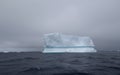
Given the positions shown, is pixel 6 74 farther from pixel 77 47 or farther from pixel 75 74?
pixel 77 47

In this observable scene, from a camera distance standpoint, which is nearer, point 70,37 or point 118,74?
point 118,74

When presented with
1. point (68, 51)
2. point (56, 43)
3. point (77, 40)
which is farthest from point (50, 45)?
point (77, 40)

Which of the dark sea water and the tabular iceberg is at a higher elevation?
the tabular iceberg

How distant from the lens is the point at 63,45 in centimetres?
4278

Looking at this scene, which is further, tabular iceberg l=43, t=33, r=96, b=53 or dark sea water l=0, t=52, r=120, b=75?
tabular iceberg l=43, t=33, r=96, b=53

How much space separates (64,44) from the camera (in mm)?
43531

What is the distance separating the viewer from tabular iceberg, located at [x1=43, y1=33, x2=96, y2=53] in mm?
41938

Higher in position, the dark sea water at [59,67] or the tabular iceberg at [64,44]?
the tabular iceberg at [64,44]

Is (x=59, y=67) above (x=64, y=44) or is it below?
below

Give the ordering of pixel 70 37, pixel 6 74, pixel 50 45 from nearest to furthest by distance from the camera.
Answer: pixel 6 74
pixel 50 45
pixel 70 37

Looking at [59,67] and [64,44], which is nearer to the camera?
[59,67]

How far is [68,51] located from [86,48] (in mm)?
5564

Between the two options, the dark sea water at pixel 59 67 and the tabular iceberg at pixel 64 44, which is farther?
the tabular iceberg at pixel 64 44

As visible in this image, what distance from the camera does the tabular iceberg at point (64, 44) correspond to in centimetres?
4194
